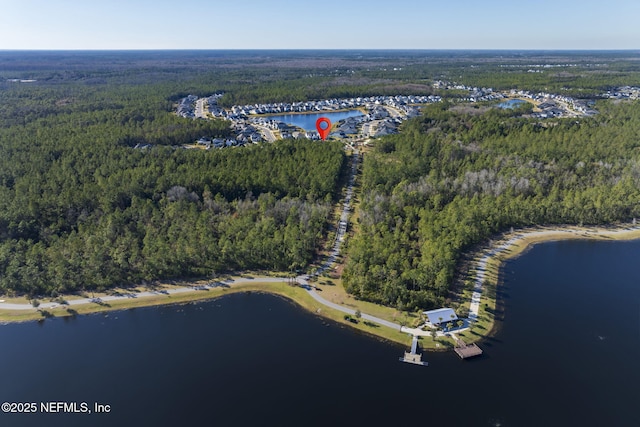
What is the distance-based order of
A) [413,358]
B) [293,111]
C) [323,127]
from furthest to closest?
[293,111] → [323,127] → [413,358]

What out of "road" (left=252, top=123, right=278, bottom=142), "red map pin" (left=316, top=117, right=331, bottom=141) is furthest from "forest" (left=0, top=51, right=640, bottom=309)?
"road" (left=252, top=123, right=278, bottom=142)

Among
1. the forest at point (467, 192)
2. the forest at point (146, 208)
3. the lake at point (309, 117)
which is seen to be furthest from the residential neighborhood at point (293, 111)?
the forest at point (467, 192)

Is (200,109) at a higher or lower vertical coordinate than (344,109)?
lower

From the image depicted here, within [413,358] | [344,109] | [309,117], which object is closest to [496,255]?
[413,358]

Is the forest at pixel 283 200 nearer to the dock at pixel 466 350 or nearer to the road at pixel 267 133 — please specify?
the dock at pixel 466 350

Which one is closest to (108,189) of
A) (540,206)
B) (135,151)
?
(135,151)

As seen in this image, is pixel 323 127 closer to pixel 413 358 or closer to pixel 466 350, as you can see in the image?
pixel 466 350
